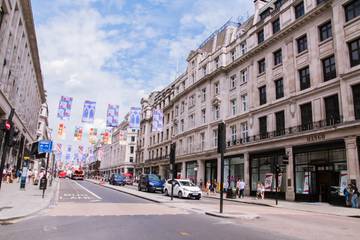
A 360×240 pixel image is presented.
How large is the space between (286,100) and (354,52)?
6.92 m

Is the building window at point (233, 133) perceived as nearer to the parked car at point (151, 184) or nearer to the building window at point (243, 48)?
the building window at point (243, 48)

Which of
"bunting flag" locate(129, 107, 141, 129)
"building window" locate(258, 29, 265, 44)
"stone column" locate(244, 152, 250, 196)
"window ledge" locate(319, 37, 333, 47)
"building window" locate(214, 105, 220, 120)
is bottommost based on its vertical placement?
"stone column" locate(244, 152, 250, 196)

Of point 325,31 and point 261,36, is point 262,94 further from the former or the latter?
point 325,31

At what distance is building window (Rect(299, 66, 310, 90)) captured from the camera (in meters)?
26.2

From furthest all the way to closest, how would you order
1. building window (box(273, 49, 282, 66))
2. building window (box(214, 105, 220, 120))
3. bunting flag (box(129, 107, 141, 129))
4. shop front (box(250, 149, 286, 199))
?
building window (box(214, 105, 220, 120)) → bunting flag (box(129, 107, 141, 129)) → building window (box(273, 49, 282, 66)) → shop front (box(250, 149, 286, 199))

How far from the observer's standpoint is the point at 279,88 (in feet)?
96.8

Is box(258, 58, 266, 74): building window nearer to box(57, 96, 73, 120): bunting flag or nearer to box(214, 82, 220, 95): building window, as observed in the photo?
box(214, 82, 220, 95): building window

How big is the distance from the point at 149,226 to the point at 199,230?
61.9 inches

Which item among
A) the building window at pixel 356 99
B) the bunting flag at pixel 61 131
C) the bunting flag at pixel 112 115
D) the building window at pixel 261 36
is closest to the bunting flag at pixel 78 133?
the bunting flag at pixel 61 131

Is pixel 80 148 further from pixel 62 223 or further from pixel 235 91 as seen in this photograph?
pixel 62 223

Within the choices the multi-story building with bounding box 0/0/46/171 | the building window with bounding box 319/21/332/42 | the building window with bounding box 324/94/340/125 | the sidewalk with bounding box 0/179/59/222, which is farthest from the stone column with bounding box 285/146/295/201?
the multi-story building with bounding box 0/0/46/171

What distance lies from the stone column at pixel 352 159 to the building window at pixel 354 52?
544cm

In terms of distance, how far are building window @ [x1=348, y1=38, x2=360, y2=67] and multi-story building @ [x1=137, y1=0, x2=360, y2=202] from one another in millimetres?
71

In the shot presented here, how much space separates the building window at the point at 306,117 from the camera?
25.1 metres
